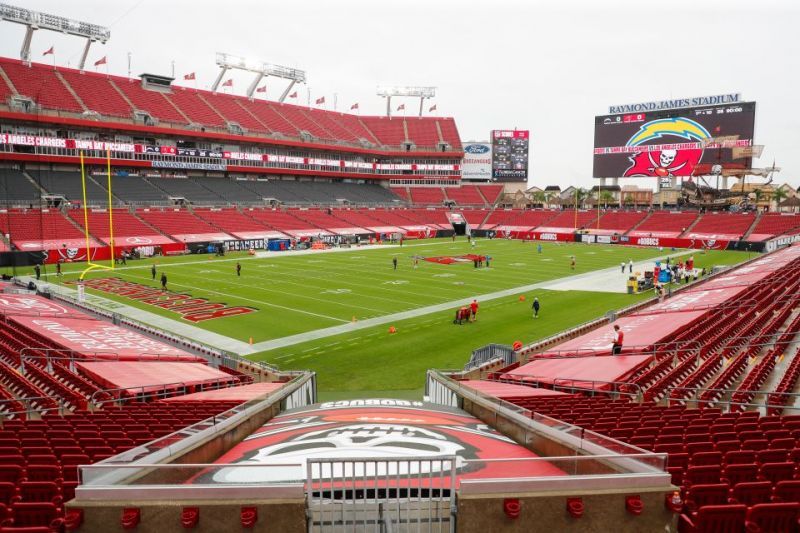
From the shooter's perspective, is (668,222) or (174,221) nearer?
(174,221)

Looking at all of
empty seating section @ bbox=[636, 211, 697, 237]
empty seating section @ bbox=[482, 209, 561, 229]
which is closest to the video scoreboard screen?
empty seating section @ bbox=[482, 209, 561, 229]

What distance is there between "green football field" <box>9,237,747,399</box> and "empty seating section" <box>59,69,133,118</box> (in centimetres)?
3119

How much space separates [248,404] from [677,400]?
8.82 metres

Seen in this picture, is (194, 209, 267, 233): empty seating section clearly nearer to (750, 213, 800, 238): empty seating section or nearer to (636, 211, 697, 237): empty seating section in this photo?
(636, 211, 697, 237): empty seating section

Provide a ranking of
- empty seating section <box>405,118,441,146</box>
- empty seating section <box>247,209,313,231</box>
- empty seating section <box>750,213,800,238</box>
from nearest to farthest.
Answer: empty seating section <box>750,213,800,238</box>
empty seating section <box>247,209,313,231</box>
empty seating section <box>405,118,441,146</box>

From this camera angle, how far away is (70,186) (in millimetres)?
60594

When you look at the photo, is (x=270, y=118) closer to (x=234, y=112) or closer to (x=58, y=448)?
(x=234, y=112)

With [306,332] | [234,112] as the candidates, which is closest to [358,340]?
[306,332]

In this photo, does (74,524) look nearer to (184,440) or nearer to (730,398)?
(184,440)

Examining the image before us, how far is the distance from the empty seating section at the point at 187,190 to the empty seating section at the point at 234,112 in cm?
1418

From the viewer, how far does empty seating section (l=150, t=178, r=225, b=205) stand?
68812mm

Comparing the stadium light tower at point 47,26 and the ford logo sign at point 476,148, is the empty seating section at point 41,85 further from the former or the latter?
the ford logo sign at point 476,148

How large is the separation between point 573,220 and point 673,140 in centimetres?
1740

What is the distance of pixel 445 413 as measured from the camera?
10227 mm
